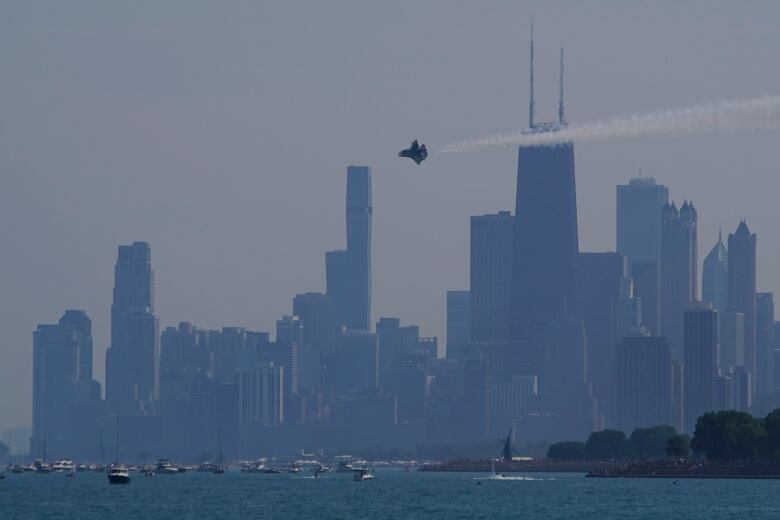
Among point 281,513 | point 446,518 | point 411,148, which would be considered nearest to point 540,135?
point 411,148

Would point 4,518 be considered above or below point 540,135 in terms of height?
below

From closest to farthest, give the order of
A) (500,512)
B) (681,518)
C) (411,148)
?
1. (411,148)
2. (681,518)
3. (500,512)

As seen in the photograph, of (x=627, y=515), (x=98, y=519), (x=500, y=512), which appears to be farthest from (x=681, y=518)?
(x=98, y=519)

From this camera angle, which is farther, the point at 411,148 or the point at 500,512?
the point at 500,512

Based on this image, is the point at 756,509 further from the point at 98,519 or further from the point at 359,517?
the point at 98,519

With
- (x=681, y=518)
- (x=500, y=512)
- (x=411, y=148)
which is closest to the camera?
(x=411, y=148)

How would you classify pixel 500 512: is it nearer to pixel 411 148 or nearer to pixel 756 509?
pixel 756 509

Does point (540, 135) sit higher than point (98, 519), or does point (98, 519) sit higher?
point (540, 135)
